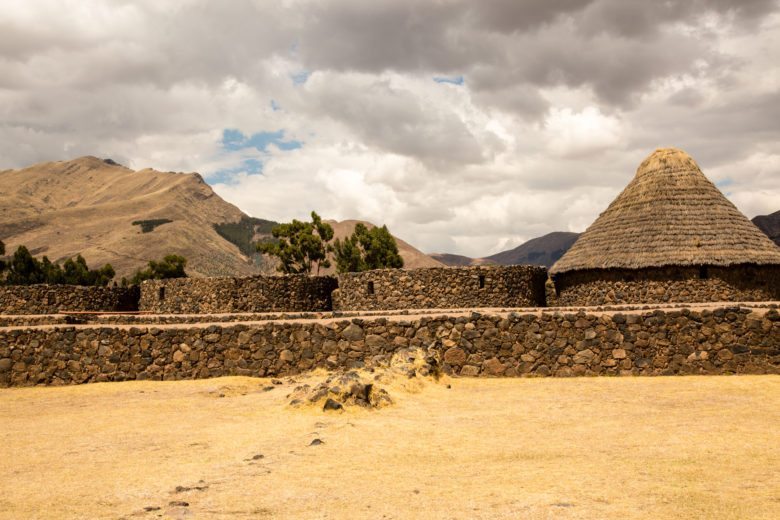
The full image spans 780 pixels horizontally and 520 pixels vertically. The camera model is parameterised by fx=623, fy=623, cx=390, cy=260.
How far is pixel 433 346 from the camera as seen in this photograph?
37.3ft

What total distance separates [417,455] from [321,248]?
40.0 meters

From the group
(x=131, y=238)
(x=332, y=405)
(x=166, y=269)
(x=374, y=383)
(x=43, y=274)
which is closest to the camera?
(x=332, y=405)

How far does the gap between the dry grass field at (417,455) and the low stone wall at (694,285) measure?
36.4 ft

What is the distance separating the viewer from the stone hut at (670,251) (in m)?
20.4

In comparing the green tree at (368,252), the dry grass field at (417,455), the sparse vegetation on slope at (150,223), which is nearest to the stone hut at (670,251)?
the dry grass field at (417,455)

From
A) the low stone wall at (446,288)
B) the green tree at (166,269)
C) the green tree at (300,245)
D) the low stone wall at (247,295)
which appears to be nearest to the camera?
the low stone wall at (446,288)

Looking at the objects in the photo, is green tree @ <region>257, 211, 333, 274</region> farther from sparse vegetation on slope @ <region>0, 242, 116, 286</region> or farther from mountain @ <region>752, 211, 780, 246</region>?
mountain @ <region>752, 211, 780, 246</region>

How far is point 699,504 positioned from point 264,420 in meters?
5.21

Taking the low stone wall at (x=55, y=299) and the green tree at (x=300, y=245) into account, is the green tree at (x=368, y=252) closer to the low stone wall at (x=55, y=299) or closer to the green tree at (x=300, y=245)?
the green tree at (x=300, y=245)

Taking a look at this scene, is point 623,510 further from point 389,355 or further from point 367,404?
point 389,355

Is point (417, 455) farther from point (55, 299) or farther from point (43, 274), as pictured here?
point (43, 274)

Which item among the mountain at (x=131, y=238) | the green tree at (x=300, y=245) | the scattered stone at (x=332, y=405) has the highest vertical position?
Answer: the mountain at (x=131, y=238)

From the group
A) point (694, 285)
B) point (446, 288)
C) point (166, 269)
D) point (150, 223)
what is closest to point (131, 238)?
point (150, 223)

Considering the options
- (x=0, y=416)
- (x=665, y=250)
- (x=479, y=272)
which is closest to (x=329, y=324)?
(x=0, y=416)
